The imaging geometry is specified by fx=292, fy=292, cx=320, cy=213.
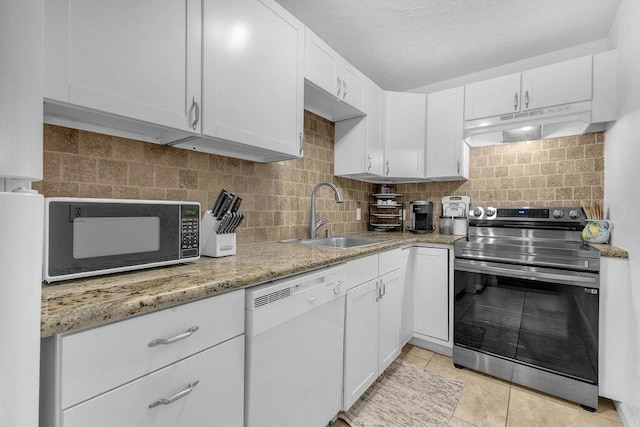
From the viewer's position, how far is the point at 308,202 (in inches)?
94.3

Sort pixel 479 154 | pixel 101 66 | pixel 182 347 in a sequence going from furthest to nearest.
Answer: pixel 479 154 < pixel 101 66 < pixel 182 347

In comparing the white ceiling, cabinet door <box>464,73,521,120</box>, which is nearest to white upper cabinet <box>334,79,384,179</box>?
the white ceiling

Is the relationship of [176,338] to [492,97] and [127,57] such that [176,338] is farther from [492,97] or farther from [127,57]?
[492,97]

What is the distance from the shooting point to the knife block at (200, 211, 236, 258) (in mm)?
1399

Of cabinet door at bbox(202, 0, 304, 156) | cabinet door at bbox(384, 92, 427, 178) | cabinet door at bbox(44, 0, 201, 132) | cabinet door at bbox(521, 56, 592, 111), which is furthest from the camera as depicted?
cabinet door at bbox(384, 92, 427, 178)

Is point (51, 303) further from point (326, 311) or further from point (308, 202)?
point (308, 202)

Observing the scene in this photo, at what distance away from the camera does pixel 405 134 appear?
2857 mm

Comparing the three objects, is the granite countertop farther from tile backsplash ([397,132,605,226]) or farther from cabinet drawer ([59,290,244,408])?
tile backsplash ([397,132,605,226])

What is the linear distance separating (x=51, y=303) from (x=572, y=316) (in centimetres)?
250

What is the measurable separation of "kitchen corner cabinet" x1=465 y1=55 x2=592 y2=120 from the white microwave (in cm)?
249

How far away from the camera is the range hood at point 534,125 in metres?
2.13

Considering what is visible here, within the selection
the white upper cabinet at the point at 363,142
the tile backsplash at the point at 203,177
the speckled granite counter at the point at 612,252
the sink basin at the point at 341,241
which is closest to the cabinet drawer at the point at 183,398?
the tile backsplash at the point at 203,177

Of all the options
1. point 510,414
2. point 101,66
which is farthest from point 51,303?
point 510,414

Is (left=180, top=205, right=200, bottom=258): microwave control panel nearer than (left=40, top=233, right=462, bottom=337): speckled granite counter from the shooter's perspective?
No
